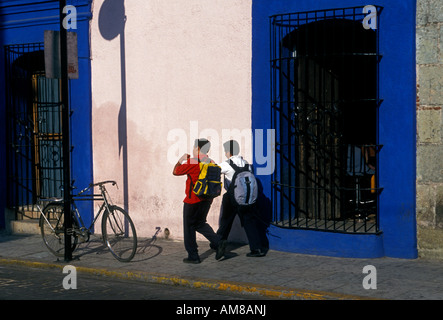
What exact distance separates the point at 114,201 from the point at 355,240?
4.45m

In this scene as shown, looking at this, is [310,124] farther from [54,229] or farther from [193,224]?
[54,229]

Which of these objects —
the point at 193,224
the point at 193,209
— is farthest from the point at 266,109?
the point at 193,224

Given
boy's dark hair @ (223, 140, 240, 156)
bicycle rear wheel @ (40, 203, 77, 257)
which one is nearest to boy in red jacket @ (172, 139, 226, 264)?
boy's dark hair @ (223, 140, 240, 156)

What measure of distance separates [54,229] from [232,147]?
9.55 feet

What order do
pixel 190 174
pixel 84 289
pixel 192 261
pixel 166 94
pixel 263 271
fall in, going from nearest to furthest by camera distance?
pixel 84 289, pixel 263 271, pixel 190 174, pixel 192 261, pixel 166 94

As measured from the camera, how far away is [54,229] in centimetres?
1033

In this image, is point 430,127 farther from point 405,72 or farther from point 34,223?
point 34,223

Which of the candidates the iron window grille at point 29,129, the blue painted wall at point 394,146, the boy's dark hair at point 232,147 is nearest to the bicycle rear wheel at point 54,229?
the iron window grille at point 29,129

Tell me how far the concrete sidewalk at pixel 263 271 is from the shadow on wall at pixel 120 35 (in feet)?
5.44

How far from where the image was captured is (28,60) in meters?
13.1
